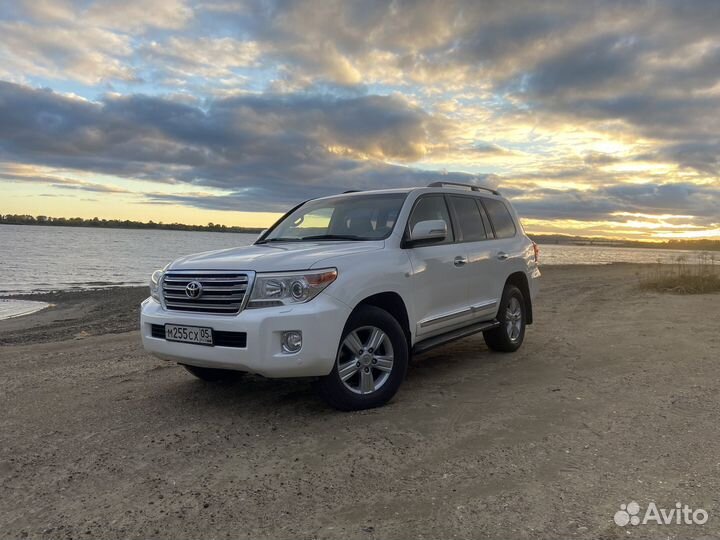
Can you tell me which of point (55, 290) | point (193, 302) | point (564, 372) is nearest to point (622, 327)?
point (564, 372)

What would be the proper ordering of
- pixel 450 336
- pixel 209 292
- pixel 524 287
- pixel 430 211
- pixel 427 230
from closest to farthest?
pixel 209 292, pixel 427 230, pixel 450 336, pixel 430 211, pixel 524 287

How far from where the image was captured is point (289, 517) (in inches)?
112

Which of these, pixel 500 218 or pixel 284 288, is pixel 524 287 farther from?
pixel 284 288

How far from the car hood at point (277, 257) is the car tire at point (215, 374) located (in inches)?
45.1

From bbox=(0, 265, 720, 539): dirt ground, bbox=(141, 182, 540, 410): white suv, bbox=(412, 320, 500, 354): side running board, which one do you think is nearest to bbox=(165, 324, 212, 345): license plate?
bbox=(141, 182, 540, 410): white suv

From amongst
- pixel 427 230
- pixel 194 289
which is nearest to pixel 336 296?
pixel 194 289

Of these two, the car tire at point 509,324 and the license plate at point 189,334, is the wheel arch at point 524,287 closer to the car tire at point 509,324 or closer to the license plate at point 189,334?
the car tire at point 509,324

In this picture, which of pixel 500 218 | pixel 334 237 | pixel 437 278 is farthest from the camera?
pixel 500 218

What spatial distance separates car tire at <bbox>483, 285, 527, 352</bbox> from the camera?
6785 millimetres

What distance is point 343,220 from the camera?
18.6 ft

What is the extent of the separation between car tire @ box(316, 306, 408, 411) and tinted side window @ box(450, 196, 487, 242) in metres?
1.90

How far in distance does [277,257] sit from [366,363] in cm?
111

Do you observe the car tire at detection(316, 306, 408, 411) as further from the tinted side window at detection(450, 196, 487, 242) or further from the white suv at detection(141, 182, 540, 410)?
the tinted side window at detection(450, 196, 487, 242)

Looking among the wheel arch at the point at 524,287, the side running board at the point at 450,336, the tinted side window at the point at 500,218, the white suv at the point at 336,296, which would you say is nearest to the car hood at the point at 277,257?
the white suv at the point at 336,296
